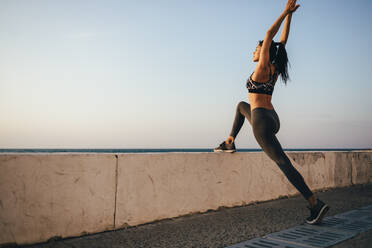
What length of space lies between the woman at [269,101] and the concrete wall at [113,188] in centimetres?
98

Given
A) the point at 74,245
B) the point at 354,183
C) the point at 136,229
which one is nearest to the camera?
the point at 74,245

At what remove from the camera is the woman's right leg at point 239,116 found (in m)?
4.57

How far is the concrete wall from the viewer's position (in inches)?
118

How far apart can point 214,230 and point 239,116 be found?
176 cm

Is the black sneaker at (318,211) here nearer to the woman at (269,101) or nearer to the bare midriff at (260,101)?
the woman at (269,101)

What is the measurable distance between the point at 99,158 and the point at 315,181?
189 inches

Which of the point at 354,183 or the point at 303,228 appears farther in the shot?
the point at 354,183

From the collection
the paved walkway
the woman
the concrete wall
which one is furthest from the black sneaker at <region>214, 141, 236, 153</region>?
the paved walkway

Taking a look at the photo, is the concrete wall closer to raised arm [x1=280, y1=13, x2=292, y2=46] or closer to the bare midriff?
the bare midriff

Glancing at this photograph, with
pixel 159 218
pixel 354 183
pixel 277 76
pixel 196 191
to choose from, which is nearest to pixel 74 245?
pixel 159 218

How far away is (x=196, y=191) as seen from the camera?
4.42m

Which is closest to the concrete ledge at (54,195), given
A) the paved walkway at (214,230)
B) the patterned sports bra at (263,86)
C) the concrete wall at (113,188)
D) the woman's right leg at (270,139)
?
the concrete wall at (113,188)

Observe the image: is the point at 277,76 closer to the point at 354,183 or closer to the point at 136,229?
the point at 136,229

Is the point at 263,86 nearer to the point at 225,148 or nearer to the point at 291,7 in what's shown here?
the point at 291,7
